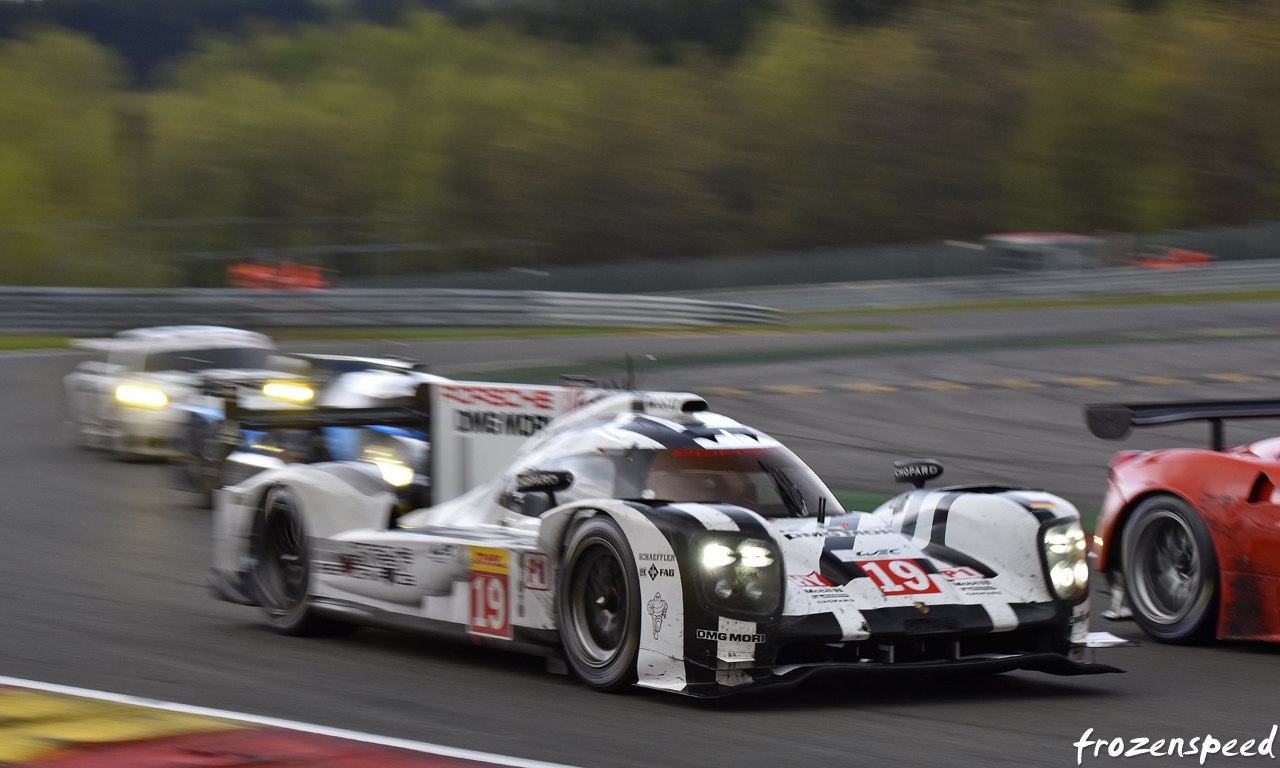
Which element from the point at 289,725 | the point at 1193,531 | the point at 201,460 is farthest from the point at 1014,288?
the point at 289,725

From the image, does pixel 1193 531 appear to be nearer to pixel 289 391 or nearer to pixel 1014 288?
pixel 289 391

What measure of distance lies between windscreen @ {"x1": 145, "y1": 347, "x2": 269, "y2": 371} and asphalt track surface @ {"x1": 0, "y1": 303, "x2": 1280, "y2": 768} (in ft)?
3.66

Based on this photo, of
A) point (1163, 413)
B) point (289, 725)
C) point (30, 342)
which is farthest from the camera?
point (30, 342)

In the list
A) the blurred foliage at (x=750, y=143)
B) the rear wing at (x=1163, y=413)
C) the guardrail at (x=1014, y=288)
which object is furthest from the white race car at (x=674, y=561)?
the blurred foliage at (x=750, y=143)

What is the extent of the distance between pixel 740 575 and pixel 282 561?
121 inches

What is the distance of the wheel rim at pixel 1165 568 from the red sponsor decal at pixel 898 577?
1843mm

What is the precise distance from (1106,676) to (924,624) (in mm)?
1206

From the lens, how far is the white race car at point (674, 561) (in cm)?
613

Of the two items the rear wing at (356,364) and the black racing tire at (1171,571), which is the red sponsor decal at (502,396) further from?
the rear wing at (356,364)

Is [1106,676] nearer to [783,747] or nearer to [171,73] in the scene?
[783,747]

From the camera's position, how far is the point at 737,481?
23.0ft

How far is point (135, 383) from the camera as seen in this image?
16.3 metres

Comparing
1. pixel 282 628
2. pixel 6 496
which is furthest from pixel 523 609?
pixel 6 496

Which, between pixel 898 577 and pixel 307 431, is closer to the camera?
pixel 898 577
